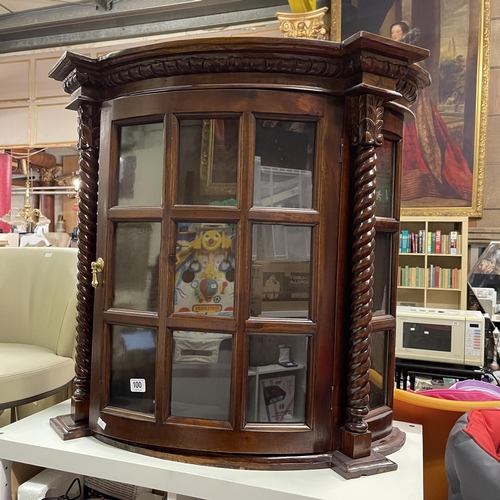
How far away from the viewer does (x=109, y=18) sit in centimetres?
463

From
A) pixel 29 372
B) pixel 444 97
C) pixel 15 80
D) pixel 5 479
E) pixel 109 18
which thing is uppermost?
pixel 109 18

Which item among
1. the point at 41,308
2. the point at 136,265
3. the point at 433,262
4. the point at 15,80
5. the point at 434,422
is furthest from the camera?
the point at 15,80

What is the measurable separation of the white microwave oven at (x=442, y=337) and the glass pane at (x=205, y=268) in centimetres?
228

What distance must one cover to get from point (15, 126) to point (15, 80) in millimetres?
503

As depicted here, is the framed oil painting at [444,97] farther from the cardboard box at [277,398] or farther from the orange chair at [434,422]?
the cardboard box at [277,398]

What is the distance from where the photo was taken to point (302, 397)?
1134 mm

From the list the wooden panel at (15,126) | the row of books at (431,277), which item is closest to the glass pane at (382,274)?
the row of books at (431,277)

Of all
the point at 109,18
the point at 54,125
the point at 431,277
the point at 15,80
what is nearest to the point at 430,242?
the point at 431,277

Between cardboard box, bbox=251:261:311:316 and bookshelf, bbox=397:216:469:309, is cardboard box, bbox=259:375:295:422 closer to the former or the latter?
cardboard box, bbox=251:261:311:316

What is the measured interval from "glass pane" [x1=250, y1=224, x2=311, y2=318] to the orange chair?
0.62 m

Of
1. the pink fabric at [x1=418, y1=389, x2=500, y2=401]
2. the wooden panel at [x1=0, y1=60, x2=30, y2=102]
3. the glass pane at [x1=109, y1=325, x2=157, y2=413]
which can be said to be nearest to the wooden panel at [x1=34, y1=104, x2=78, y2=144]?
the wooden panel at [x1=0, y1=60, x2=30, y2=102]

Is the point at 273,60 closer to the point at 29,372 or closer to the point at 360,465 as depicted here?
the point at 360,465

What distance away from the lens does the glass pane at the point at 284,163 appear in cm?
112

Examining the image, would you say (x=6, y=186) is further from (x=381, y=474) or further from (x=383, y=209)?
(x=381, y=474)
